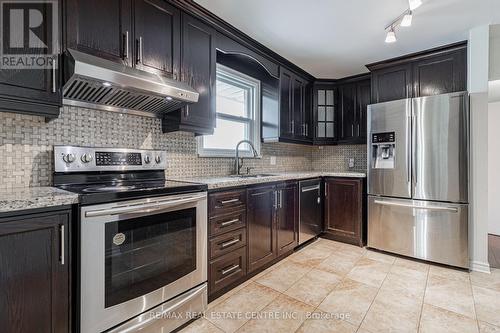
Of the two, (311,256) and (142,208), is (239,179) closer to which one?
(142,208)

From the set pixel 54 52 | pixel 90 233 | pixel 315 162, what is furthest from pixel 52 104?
pixel 315 162

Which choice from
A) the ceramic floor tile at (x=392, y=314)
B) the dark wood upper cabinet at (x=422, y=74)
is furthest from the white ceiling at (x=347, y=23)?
the ceramic floor tile at (x=392, y=314)

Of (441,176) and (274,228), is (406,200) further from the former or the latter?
(274,228)

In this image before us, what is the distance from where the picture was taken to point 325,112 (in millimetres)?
3990

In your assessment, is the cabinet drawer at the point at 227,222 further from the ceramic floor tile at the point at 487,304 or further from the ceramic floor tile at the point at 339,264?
the ceramic floor tile at the point at 487,304

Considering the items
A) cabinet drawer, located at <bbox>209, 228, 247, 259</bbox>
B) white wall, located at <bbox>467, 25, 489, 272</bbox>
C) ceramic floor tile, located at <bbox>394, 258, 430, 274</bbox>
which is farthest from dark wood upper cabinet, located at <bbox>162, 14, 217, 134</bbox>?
white wall, located at <bbox>467, 25, 489, 272</bbox>

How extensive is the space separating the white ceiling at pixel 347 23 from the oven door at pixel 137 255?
1.68 meters

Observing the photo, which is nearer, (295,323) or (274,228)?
(295,323)

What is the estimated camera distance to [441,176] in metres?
2.63

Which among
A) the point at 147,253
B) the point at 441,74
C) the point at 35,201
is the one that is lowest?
the point at 147,253

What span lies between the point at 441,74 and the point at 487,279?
2175 mm

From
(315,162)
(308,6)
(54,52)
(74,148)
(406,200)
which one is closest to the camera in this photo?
(54,52)

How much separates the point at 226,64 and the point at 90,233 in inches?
89.8

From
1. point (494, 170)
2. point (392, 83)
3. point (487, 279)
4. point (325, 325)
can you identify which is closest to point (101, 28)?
point (325, 325)
